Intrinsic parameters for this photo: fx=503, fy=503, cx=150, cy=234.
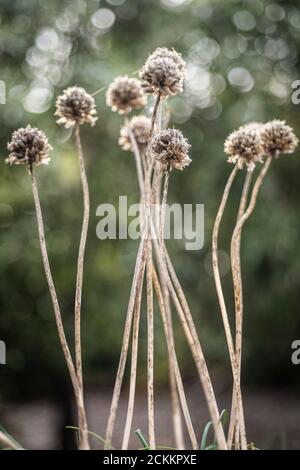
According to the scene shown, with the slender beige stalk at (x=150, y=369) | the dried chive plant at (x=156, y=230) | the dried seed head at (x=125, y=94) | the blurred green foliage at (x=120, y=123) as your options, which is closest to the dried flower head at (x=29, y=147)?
the dried chive plant at (x=156, y=230)

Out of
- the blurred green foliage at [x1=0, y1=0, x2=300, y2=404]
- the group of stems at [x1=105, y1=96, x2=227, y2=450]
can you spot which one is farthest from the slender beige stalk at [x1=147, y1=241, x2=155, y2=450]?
the blurred green foliage at [x1=0, y1=0, x2=300, y2=404]

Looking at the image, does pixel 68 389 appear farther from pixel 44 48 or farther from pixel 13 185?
pixel 44 48

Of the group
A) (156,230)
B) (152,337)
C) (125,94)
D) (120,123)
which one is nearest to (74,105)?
(125,94)

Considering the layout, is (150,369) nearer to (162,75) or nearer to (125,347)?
(125,347)

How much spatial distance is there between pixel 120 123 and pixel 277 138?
197 centimetres

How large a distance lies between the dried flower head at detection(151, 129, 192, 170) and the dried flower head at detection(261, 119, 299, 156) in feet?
→ 0.49

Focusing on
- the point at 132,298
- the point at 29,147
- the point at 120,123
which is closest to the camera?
the point at 132,298

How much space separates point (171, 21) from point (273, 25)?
490 millimetres

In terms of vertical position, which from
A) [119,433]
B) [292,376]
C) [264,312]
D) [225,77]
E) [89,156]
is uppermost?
[225,77]

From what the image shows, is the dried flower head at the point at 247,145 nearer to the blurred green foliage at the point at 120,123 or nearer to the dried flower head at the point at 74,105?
the dried flower head at the point at 74,105

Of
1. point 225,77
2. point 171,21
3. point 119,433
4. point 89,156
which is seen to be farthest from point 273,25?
point 119,433

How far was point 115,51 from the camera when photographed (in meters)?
2.55

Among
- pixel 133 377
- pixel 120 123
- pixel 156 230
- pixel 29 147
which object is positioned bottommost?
pixel 133 377

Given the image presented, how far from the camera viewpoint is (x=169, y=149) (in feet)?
2.01
